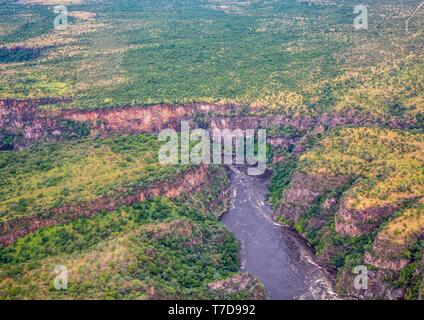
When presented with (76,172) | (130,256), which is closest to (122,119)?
(76,172)

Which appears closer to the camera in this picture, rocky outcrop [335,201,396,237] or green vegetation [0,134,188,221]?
rocky outcrop [335,201,396,237]

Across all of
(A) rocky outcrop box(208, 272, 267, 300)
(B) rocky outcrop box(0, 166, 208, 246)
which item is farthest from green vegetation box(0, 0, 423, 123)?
(A) rocky outcrop box(208, 272, 267, 300)

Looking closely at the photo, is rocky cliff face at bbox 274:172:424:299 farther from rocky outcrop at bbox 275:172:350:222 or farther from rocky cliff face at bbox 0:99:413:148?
rocky cliff face at bbox 0:99:413:148

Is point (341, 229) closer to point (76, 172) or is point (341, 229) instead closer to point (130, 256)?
point (130, 256)

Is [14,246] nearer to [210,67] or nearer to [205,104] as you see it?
[205,104]

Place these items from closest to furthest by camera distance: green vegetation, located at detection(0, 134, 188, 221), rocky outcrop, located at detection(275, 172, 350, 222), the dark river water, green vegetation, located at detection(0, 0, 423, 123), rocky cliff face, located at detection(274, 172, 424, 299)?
rocky cliff face, located at detection(274, 172, 424, 299), the dark river water, green vegetation, located at detection(0, 134, 188, 221), rocky outcrop, located at detection(275, 172, 350, 222), green vegetation, located at detection(0, 0, 423, 123)
